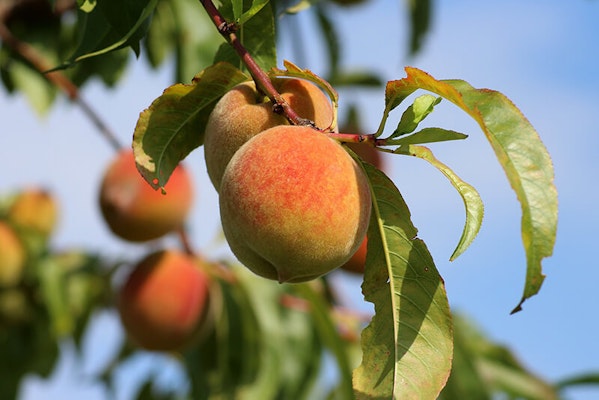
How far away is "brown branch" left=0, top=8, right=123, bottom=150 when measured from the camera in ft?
6.95

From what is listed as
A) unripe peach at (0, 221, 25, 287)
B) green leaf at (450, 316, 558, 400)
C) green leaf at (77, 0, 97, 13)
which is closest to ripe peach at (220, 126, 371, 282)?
green leaf at (77, 0, 97, 13)

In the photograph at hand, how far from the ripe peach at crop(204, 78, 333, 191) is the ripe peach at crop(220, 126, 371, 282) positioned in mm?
53

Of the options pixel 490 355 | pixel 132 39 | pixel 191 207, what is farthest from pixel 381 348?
pixel 490 355

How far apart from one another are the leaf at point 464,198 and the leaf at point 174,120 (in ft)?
0.79

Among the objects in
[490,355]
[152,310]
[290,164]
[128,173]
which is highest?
[290,164]

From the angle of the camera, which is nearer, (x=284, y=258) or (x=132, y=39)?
(x=284, y=258)

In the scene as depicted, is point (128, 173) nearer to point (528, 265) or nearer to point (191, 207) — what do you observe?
point (191, 207)

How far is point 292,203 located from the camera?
0.85m

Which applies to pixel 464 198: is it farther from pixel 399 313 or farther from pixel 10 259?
pixel 10 259

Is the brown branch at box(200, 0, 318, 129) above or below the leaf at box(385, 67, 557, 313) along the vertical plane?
above

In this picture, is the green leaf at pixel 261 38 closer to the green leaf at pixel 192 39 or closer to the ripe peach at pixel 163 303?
the green leaf at pixel 192 39

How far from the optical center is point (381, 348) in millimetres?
950

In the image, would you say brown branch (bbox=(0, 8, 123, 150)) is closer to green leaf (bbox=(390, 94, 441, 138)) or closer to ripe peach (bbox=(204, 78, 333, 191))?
ripe peach (bbox=(204, 78, 333, 191))

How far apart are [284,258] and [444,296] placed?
7.6 inches
